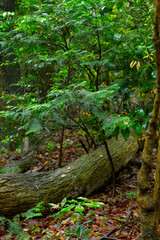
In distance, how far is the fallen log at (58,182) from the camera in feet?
9.90

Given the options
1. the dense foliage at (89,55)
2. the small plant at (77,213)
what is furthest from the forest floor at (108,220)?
the dense foliage at (89,55)

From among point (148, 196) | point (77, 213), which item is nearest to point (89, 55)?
point (148, 196)

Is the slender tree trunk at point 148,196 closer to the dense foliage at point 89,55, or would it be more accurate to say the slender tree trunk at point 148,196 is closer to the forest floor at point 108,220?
the forest floor at point 108,220

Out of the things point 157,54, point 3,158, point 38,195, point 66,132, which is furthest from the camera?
point 66,132

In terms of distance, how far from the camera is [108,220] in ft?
Result: 9.09

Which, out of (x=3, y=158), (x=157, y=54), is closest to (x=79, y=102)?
(x=157, y=54)

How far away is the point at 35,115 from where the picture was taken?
2738 millimetres

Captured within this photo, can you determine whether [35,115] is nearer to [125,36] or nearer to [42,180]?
[42,180]

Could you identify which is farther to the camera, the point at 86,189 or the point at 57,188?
the point at 86,189

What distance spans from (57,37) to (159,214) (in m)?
3.20

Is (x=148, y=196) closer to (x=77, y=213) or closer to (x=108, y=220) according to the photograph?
(x=77, y=213)

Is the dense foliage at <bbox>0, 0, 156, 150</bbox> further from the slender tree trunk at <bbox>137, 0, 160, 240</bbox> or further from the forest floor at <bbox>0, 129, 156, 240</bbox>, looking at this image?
the forest floor at <bbox>0, 129, 156, 240</bbox>

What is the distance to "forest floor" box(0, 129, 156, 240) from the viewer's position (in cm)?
228

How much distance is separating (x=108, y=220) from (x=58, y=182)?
1075 mm
